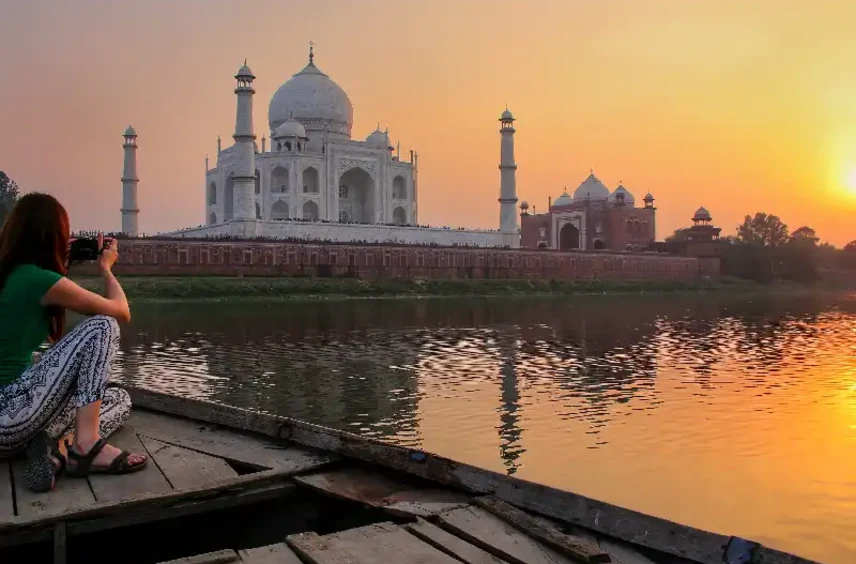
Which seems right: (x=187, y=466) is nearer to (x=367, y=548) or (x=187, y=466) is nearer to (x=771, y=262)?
(x=367, y=548)

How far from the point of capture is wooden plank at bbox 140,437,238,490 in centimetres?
329

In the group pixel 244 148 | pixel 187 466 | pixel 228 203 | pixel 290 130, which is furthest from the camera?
pixel 228 203

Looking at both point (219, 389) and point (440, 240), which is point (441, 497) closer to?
point (219, 389)

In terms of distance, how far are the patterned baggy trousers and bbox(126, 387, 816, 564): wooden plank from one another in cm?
98

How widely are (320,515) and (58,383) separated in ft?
3.90

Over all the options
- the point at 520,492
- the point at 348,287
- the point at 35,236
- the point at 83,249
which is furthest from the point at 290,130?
the point at 520,492

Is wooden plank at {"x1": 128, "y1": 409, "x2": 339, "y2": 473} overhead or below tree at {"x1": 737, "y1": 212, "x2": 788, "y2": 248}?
below

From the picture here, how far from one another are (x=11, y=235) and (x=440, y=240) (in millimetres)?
42256

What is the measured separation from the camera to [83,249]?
3693 millimetres

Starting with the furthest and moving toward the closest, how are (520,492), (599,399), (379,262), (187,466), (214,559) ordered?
(379,262) → (599,399) → (187,466) → (520,492) → (214,559)

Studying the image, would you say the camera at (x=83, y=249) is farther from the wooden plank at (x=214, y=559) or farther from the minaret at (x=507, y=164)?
the minaret at (x=507, y=164)

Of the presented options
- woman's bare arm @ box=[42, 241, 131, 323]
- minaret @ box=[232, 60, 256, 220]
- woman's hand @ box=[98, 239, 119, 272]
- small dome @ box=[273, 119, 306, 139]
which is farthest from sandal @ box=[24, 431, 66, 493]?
small dome @ box=[273, 119, 306, 139]

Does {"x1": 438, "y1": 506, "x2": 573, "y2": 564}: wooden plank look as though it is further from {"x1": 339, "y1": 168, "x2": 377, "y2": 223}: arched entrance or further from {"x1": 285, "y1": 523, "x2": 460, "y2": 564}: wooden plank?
{"x1": 339, "y1": 168, "x2": 377, "y2": 223}: arched entrance

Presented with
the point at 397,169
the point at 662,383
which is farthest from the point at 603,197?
the point at 662,383
